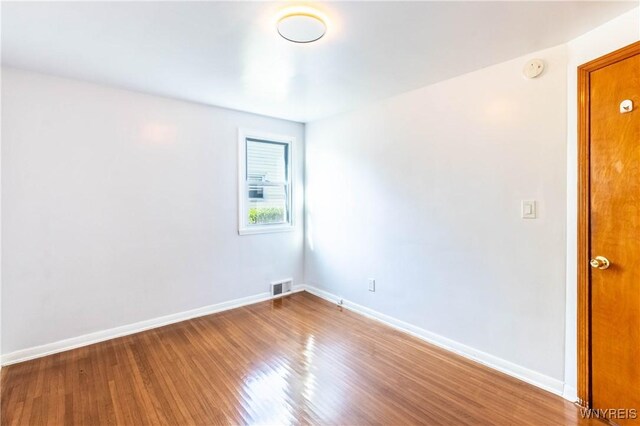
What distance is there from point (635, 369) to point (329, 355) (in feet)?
6.39

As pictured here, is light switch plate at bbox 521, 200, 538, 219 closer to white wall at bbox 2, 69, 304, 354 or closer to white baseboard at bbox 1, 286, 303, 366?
white wall at bbox 2, 69, 304, 354

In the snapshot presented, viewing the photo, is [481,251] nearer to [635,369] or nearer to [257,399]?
[635,369]

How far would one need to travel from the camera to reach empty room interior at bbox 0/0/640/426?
1.81m

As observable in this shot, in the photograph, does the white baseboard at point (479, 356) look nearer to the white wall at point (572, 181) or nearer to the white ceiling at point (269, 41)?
the white wall at point (572, 181)

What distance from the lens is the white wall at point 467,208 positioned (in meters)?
2.12

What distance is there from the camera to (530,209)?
220 cm

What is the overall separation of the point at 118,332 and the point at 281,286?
186 centimetres

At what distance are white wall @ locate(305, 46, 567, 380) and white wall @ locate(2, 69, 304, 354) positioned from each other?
59.5 inches

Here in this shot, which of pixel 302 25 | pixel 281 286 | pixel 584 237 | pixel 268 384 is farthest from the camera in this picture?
pixel 281 286

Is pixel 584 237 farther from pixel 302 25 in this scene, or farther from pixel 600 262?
pixel 302 25

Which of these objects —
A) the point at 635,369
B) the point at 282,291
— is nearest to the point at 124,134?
A: the point at 282,291

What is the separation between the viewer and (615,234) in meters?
1.79

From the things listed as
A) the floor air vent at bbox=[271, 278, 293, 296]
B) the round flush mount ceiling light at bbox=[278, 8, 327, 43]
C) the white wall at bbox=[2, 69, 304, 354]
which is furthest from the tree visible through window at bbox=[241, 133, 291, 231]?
the round flush mount ceiling light at bbox=[278, 8, 327, 43]

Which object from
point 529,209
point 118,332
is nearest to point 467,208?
point 529,209
